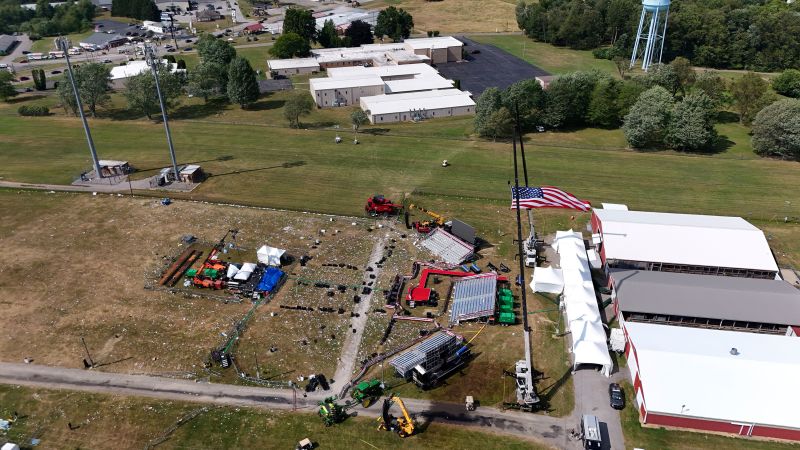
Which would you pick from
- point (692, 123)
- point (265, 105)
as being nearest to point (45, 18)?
point (265, 105)

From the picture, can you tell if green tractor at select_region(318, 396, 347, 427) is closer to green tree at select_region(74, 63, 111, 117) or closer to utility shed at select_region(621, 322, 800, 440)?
utility shed at select_region(621, 322, 800, 440)

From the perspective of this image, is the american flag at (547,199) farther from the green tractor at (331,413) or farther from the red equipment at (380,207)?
the green tractor at (331,413)

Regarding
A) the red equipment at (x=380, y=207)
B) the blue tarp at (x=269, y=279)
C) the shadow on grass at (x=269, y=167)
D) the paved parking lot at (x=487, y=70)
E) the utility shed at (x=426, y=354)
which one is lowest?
the utility shed at (x=426, y=354)

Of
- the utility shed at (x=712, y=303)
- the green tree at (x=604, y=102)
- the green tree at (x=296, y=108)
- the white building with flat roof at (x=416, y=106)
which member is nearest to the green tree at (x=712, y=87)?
the green tree at (x=604, y=102)

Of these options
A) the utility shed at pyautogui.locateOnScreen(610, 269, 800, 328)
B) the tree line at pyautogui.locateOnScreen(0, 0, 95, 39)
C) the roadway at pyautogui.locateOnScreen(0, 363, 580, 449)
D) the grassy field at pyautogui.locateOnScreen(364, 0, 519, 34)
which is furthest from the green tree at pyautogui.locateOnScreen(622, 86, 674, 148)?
the tree line at pyautogui.locateOnScreen(0, 0, 95, 39)

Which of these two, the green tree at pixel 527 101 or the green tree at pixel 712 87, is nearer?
the green tree at pixel 527 101

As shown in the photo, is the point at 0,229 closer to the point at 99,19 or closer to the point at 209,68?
the point at 209,68

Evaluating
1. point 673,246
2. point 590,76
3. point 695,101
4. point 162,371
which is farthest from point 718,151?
point 162,371

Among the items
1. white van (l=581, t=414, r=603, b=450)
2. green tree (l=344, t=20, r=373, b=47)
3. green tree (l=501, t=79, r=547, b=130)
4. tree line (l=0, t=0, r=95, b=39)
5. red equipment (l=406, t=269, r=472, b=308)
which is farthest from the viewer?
tree line (l=0, t=0, r=95, b=39)
